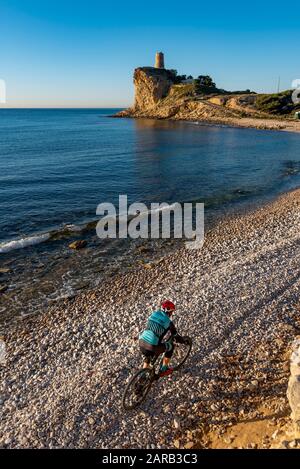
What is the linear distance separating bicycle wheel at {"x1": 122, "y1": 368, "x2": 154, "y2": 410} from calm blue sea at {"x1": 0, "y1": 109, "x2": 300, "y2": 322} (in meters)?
10.5

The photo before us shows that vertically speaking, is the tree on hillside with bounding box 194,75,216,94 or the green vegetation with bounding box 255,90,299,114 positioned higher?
the tree on hillside with bounding box 194,75,216,94

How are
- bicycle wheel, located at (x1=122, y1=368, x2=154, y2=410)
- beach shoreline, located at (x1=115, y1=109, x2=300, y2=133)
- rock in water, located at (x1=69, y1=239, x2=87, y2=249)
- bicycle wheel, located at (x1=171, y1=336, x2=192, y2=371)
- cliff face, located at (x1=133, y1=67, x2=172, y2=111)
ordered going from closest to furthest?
bicycle wheel, located at (x1=122, y1=368, x2=154, y2=410), bicycle wheel, located at (x1=171, y1=336, x2=192, y2=371), rock in water, located at (x1=69, y1=239, x2=87, y2=249), beach shoreline, located at (x1=115, y1=109, x2=300, y2=133), cliff face, located at (x1=133, y1=67, x2=172, y2=111)

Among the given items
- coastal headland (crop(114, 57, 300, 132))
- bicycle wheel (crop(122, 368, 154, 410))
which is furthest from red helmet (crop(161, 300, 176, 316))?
coastal headland (crop(114, 57, 300, 132))

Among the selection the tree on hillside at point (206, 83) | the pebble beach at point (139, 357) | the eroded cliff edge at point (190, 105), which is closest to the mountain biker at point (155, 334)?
the pebble beach at point (139, 357)

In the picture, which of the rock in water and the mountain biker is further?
the rock in water

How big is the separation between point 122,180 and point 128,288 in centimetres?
2783

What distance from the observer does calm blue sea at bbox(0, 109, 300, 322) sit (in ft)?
91.1

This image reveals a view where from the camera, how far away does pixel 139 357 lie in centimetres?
1231

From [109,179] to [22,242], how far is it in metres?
22.2

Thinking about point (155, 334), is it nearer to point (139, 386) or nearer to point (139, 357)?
point (139, 386)

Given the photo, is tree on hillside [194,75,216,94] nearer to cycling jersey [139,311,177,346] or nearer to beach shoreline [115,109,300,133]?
beach shoreline [115,109,300,133]

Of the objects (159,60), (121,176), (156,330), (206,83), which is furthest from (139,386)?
(159,60)

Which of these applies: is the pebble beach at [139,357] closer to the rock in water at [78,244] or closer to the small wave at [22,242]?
the rock in water at [78,244]

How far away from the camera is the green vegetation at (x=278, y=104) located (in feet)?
446
